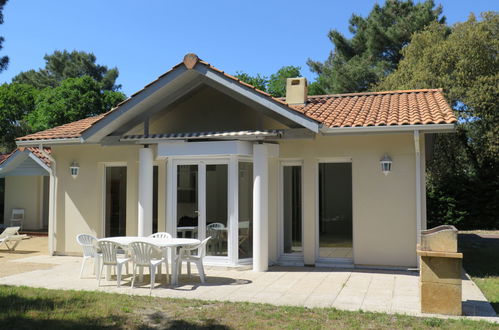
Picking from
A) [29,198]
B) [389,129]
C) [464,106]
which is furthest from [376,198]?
[29,198]

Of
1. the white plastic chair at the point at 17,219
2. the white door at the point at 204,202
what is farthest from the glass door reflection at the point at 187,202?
the white plastic chair at the point at 17,219

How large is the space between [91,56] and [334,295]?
148ft

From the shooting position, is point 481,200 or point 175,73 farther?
point 481,200

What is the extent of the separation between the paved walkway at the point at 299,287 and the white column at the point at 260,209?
1.15ft

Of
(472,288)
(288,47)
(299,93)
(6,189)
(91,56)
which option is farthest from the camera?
(91,56)

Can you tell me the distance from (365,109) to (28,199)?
1633cm

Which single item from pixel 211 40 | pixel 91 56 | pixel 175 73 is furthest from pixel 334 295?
pixel 91 56

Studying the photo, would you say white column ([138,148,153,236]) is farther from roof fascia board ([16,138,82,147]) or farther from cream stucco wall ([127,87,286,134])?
roof fascia board ([16,138,82,147])

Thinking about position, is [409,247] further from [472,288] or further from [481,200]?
[481,200]

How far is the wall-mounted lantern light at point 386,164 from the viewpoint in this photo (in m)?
11.4

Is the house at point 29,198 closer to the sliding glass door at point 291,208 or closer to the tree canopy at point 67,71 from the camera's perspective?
the sliding glass door at point 291,208

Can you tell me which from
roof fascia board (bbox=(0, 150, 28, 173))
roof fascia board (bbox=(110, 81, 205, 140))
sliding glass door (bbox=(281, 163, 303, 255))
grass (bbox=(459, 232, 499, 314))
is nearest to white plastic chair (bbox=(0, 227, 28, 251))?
roof fascia board (bbox=(0, 150, 28, 173))

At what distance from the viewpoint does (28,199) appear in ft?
72.8

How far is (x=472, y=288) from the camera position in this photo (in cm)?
951
